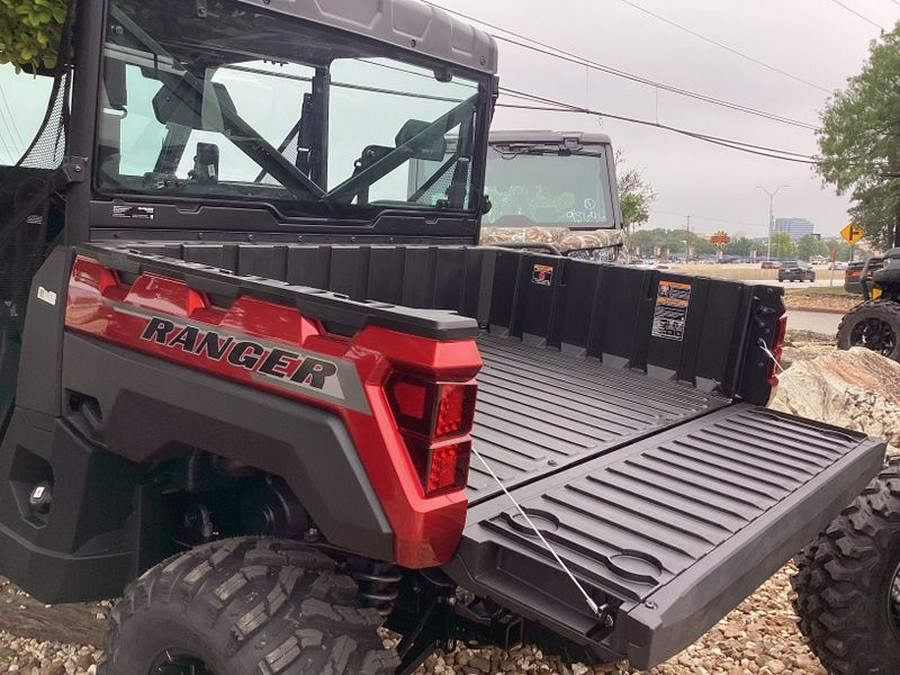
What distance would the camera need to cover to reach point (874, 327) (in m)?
10.9

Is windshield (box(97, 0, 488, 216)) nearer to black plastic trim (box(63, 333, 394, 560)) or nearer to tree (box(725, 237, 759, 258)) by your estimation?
→ black plastic trim (box(63, 333, 394, 560))

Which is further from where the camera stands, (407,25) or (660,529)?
(407,25)

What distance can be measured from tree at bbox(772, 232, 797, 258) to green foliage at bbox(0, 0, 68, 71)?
3621 inches

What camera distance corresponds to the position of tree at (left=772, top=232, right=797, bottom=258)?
8981 cm

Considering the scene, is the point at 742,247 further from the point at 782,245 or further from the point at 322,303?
the point at 322,303

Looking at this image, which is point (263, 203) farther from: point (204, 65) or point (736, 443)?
point (736, 443)

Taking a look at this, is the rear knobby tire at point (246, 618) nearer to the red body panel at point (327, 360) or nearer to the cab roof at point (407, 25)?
the red body panel at point (327, 360)

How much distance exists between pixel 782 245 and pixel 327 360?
9674cm

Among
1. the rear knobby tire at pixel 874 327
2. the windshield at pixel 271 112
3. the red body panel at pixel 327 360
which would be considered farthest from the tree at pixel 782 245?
the red body panel at pixel 327 360

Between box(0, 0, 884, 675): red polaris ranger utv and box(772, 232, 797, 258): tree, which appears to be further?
box(772, 232, 797, 258): tree

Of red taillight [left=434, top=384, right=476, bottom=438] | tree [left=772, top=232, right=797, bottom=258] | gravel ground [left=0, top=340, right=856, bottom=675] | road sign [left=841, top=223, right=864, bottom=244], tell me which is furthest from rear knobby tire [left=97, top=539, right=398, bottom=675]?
tree [left=772, top=232, right=797, bottom=258]

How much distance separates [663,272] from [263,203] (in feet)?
5.44

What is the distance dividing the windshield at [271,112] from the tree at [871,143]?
29.0m

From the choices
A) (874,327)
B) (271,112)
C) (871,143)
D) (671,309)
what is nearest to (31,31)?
(271,112)
